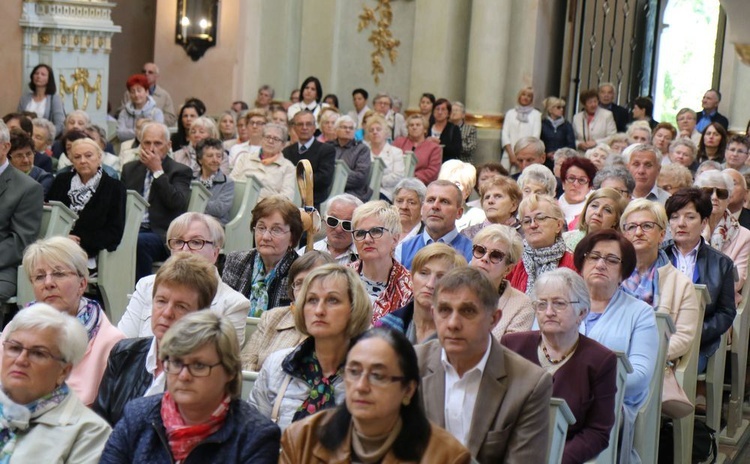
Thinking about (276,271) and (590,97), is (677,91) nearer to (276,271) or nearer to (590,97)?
(590,97)

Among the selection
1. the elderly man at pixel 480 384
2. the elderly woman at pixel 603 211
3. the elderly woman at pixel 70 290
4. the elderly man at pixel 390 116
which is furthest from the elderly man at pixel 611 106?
the elderly man at pixel 480 384

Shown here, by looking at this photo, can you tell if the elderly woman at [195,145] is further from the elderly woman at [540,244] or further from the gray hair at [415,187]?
the elderly woman at [540,244]

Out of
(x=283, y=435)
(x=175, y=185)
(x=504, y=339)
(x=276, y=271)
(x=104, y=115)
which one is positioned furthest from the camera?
(x=104, y=115)

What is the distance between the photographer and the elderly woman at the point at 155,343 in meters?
4.23

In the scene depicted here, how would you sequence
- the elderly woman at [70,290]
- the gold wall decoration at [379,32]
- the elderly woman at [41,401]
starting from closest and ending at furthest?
the elderly woman at [41,401], the elderly woman at [70,290], the gold wall decoration at [379,32]

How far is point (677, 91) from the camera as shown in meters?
17.4

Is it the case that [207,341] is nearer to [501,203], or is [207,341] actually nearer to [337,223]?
[337,223]

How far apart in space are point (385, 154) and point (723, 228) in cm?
446


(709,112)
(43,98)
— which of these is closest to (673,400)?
(43,98)

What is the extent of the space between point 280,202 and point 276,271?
0.31 meters

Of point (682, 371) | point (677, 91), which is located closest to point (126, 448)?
point (682, 371)

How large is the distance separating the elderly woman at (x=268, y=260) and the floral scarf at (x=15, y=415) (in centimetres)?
190

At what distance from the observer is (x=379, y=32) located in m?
14.5

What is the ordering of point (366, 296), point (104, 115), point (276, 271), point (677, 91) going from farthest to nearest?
point (677, 91)
point (104, 115)
point (276, 271)
point (366, 296)
